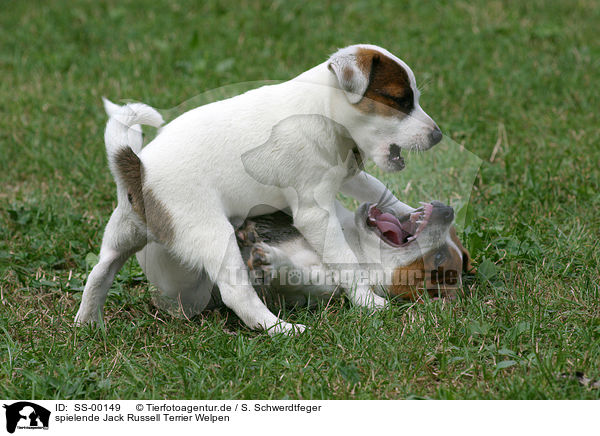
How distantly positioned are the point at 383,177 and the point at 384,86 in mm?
923

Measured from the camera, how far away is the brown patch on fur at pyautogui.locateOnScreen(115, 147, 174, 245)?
11.2 ft

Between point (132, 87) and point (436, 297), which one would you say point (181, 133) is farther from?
point (132, 87)

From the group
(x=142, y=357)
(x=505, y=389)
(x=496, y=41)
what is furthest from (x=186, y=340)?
(x=496, y=41)

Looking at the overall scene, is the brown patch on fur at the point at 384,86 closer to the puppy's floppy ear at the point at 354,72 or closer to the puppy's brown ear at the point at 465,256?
the puppy's floppy ear at the point at 354,72

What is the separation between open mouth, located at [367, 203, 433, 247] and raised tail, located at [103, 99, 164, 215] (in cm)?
119

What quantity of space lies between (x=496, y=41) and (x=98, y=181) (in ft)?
14.4

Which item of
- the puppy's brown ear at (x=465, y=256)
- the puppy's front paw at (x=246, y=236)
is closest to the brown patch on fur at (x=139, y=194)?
the puppy's front paw at (x=246, y=236)

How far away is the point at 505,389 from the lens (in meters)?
2.91

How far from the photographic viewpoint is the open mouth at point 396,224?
3.84 metres

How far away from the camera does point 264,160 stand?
3457 millimetres
